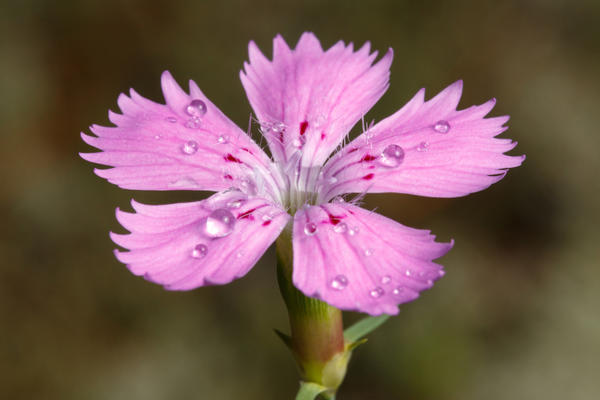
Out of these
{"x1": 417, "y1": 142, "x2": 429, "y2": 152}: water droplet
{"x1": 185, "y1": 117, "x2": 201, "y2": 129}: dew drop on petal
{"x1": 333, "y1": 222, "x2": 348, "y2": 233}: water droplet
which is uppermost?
{"x1": 185, "y1": 117, "x2": 201, "y2": 129}: dew drop on petal

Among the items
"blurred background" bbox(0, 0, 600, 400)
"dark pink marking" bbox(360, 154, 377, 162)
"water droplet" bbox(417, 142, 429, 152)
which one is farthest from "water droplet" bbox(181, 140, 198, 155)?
"blurred background" bbox(0, 0, 600, 400)

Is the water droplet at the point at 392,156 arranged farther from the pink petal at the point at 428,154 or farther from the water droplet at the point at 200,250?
the water droplet at the point at 200,250

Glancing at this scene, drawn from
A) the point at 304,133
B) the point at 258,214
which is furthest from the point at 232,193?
the point at 304,133

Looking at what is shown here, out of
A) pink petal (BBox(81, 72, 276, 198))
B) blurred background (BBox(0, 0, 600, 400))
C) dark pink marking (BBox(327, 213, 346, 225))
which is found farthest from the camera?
blurred background (BBox(0, 0, 600, 400))

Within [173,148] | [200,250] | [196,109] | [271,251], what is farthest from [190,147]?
[271,251]

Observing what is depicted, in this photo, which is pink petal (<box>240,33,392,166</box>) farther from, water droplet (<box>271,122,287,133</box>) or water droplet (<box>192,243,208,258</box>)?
water droplet (<box>192,243,208,258</box>)

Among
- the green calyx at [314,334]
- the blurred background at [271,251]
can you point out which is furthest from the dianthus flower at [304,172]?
the blurred background at [271,251]

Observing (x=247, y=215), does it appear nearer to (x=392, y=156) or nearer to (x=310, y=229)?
(x=310, y=229)
